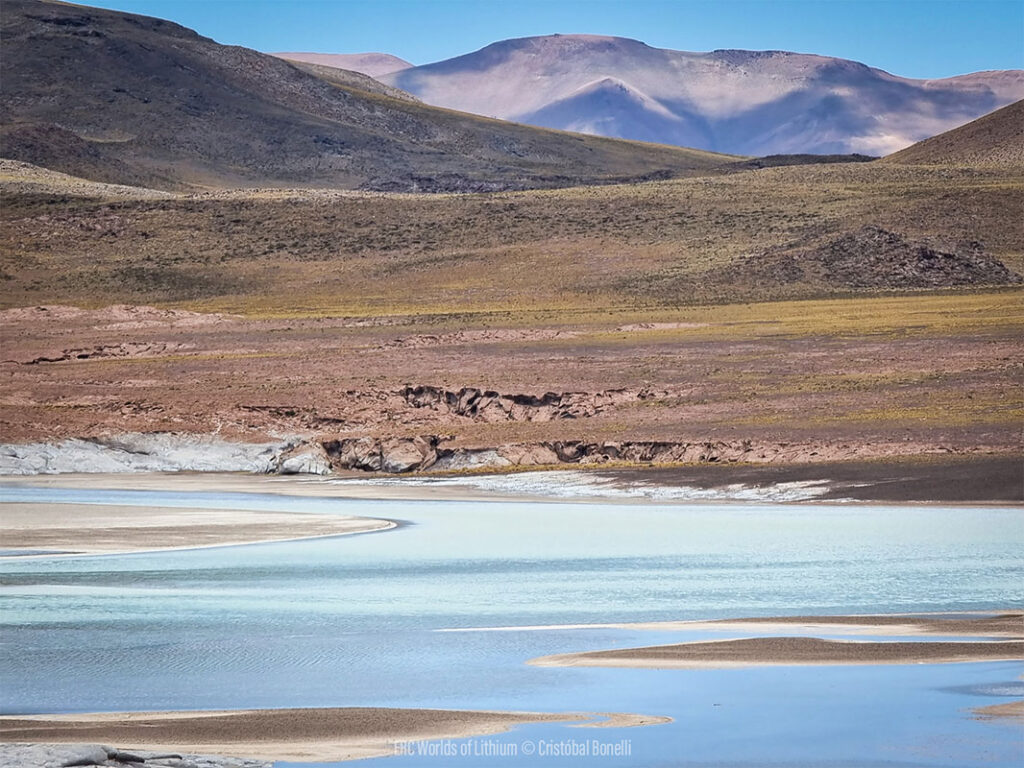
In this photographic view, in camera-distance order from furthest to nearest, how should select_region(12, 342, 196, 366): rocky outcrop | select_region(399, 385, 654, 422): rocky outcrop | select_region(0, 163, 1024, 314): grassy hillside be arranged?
select_region(0, 163, 1024, 314): grassy hillside < select_region(12, 342, 196, 366): rocky outcrop < select_region(399, 385, 654, 422): rocky outcrop

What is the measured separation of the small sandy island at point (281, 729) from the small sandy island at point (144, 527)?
1483cm

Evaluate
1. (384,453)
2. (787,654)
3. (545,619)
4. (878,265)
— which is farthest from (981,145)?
(787,654)

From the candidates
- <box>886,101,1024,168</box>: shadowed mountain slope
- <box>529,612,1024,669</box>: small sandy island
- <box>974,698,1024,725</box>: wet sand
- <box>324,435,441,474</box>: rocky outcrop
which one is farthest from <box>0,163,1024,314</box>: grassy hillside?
<box>974,698,1024,725</box>: wet sand

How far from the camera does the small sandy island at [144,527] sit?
30844mm

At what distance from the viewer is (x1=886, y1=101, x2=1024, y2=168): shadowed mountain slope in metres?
137

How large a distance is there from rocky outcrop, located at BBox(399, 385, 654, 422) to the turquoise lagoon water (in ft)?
55.2

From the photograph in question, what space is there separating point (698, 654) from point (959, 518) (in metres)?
16.5

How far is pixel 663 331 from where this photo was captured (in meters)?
70.1

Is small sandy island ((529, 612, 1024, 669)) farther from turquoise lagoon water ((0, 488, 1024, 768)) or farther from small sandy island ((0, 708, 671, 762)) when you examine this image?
small sandy island ((0, 708, 671, 762))

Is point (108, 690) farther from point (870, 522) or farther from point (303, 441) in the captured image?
point (303, 441)

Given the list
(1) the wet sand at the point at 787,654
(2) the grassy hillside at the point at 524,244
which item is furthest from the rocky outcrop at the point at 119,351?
(1) the wet sand at the point at 787,654

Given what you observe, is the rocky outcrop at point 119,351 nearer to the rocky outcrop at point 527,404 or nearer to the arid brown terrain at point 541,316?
the arid brown terrain at point 541,316

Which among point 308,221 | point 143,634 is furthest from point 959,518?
point 308,221

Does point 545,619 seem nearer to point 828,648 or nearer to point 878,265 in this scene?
point 828,648
